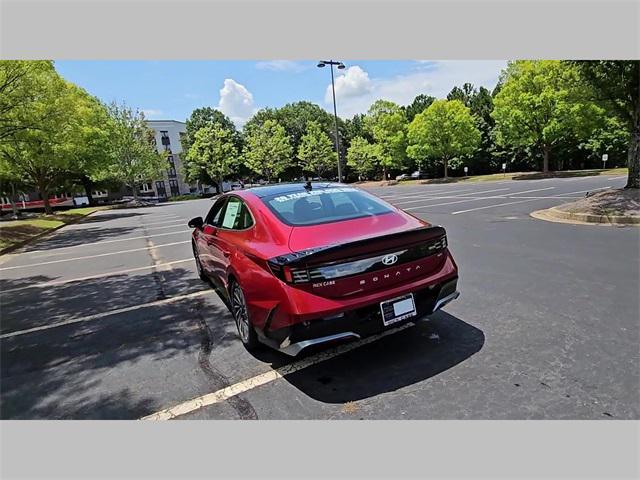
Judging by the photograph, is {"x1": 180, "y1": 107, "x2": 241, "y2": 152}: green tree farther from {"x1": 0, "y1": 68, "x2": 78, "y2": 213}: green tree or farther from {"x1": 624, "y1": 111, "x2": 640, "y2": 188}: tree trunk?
{"x1": 624, "y1": 111, "x2": 640, "y2": 188}: tree trunk

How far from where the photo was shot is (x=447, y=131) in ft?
131

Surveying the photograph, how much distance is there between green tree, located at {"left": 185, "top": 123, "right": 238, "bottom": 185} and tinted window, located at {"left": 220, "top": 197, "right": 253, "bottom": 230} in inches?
2103

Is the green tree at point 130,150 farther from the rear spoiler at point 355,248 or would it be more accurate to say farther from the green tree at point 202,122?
the rear spoiler at point 355,248

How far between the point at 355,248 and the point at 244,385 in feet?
4.79

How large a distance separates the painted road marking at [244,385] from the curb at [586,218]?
321 inches

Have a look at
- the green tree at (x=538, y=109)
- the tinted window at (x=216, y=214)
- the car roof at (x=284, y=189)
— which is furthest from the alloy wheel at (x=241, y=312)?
the green tree at (x=538, y=109)

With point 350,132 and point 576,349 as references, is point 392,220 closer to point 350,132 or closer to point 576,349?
point 576,349

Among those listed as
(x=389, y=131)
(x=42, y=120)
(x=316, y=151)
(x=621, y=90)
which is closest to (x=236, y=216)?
(x=621, y=90)

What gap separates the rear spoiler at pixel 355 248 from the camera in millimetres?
2977

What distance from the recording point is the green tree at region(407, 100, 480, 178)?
39.6m

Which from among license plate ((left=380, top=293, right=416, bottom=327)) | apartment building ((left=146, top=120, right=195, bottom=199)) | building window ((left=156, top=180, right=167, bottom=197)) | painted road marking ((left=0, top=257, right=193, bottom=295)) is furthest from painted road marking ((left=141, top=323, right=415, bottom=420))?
building window ((left=156, top=180, right=167, bottom=197))

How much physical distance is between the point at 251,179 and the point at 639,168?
58.1m

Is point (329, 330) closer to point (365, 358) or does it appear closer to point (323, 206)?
point (365, 358)

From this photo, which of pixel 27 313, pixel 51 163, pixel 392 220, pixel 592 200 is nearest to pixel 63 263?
pixel 27 313
